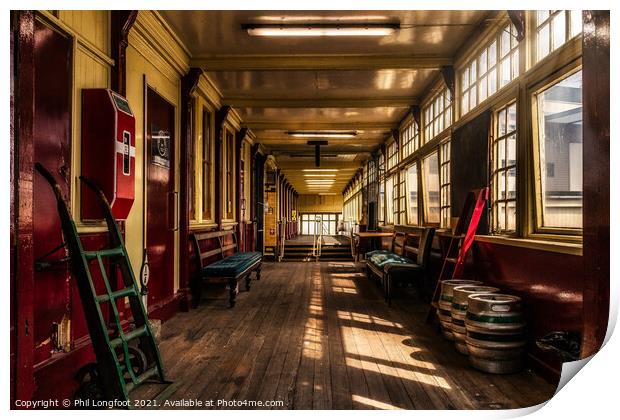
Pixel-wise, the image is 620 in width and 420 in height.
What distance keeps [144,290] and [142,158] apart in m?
1.48

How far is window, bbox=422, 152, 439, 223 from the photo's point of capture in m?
6.86

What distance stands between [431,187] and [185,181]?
12.4 ft

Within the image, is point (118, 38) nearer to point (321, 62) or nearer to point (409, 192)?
point (321, 62)

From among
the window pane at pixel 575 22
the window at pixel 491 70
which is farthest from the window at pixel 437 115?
the window pane at pixel 575 22

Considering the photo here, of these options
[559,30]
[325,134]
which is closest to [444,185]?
[559,30]

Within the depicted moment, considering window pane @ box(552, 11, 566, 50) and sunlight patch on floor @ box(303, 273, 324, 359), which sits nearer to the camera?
window pane @ box(552, 11, 566, 50)

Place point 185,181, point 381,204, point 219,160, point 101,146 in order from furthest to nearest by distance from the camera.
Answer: point 381,204 < point 219,160 < point 185,181 < point 101,146

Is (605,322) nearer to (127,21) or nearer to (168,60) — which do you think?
(127,21)

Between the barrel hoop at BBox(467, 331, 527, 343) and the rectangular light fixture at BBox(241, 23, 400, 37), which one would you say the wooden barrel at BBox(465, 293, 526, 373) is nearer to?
the barrel hoop at BBox(467, 331, 527, 343)

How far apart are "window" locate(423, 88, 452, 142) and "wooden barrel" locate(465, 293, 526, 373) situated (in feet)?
10.8

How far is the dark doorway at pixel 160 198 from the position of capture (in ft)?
15.1

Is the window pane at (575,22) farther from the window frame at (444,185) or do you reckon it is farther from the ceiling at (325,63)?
the window frame at (444,185)

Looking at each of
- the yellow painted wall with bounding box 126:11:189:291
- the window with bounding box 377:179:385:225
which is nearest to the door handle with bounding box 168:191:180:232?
the yellow painted wall with bounding box 126:11:189:291

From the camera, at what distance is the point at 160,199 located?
16.1ft
